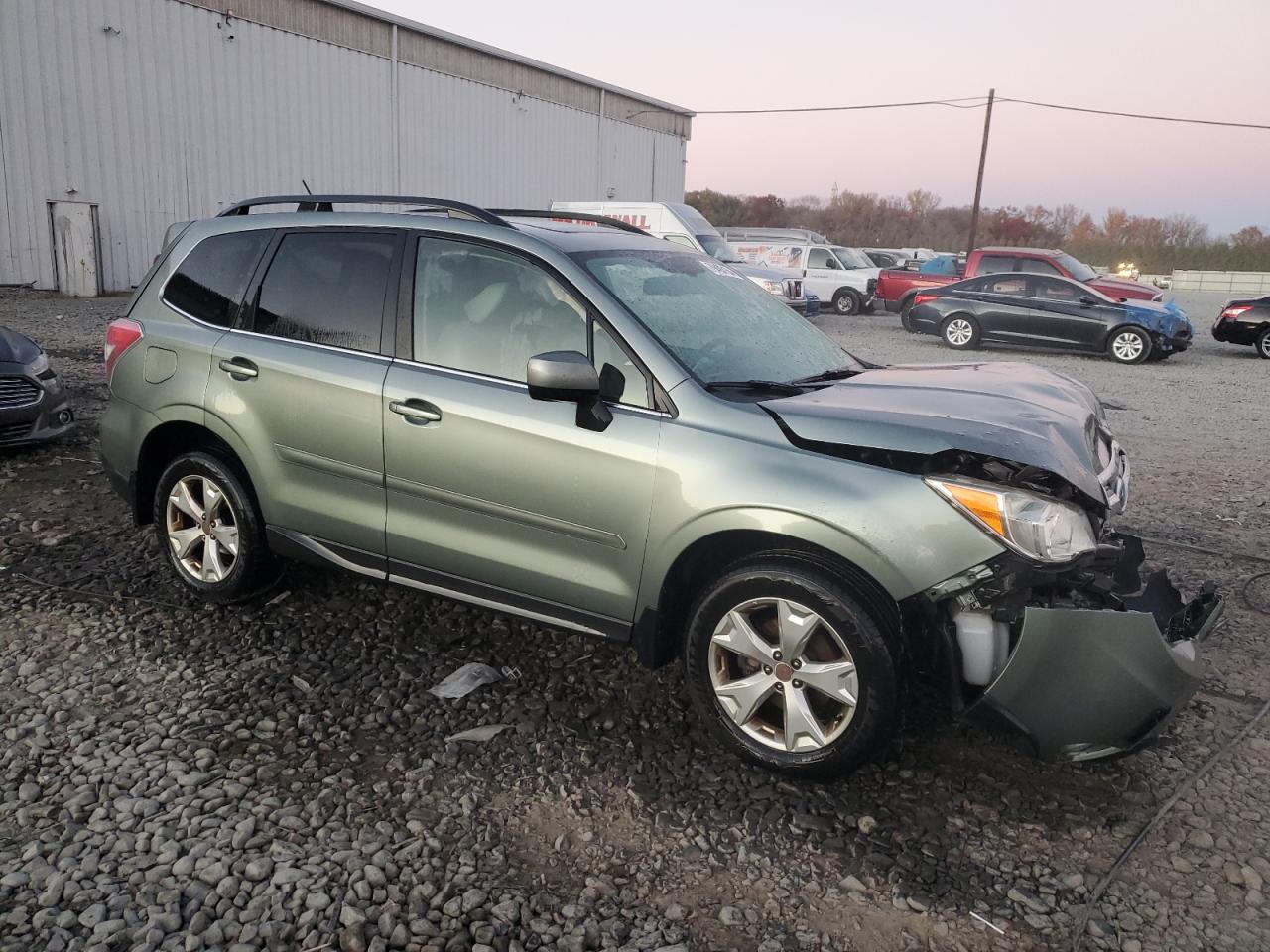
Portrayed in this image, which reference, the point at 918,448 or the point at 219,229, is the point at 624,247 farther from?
the point at 219,229

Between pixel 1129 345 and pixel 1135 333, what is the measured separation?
0.21 m

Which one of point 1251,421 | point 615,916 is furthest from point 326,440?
point 1251,421

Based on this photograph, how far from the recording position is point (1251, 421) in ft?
33.8

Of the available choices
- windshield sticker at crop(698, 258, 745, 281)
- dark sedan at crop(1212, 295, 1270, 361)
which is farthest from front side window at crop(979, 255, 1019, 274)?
windshield sticker at crop(698, 258, 745, 281)

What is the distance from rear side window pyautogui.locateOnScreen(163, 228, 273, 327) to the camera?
425cm

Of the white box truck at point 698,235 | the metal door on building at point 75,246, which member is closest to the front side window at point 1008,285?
the white box truck at point 698,235

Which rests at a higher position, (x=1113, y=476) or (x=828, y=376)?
(x=828, y=376)

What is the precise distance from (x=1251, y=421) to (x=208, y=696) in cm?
1078

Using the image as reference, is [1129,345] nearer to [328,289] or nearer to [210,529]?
[328,289]

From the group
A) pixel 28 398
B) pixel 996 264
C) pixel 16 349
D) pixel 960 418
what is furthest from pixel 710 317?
pixel 996 264

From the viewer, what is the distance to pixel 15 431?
21.4 ft

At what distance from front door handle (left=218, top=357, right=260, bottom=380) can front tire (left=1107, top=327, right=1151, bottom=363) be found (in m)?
15.2

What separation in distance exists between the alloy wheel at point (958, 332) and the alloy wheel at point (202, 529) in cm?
1495

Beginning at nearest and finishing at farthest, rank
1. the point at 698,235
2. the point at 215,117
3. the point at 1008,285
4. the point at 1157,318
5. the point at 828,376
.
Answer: the point at 828,376 → the point at 1157,318 → the point at 1008,285 → the point at 698,235 → the point at 215,117
